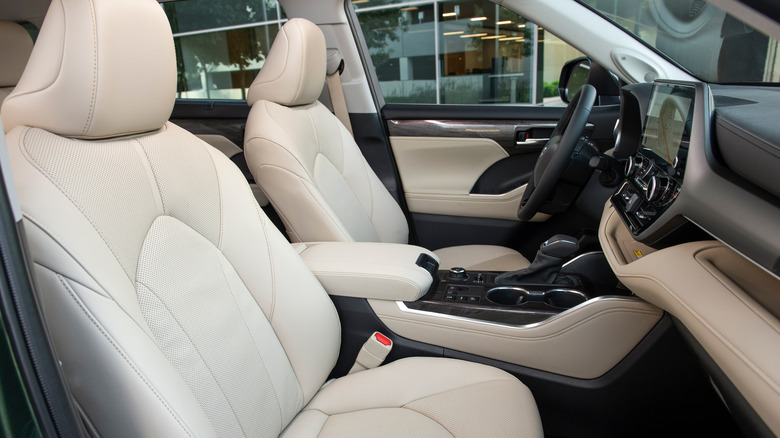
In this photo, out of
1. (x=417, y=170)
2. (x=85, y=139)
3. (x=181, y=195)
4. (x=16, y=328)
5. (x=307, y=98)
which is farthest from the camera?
(x=417, y=170)

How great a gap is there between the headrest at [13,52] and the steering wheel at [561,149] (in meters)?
1.82

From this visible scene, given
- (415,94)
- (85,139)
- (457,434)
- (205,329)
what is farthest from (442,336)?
(415,94)

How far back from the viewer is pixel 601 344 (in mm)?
1322

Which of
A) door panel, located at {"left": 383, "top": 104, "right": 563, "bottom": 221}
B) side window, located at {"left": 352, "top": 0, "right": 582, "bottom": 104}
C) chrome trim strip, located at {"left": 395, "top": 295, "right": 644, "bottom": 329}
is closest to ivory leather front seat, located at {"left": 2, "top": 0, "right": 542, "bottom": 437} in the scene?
chrome trim strip, located at {"left": 395, "top": 295, "right": 644, "bottom": 329}

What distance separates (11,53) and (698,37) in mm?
2239

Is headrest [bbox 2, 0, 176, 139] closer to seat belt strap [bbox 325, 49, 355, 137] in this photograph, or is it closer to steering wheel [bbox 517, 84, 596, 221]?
steering wheel [bbox 517, 84, 596, 221]

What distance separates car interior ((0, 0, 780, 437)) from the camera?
0.76 metres

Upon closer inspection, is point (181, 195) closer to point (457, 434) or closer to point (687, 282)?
point (457, 434)

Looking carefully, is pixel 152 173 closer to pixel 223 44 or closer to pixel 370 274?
pixel 370 274

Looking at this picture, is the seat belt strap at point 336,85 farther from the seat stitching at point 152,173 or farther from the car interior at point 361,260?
the seat stitching at point 152,173

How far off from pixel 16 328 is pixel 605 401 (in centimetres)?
122

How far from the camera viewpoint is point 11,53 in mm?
2023

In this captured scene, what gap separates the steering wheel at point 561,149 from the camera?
1.44 meters

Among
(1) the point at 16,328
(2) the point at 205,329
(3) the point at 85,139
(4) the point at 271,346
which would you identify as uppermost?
(3) the point at 85,139
